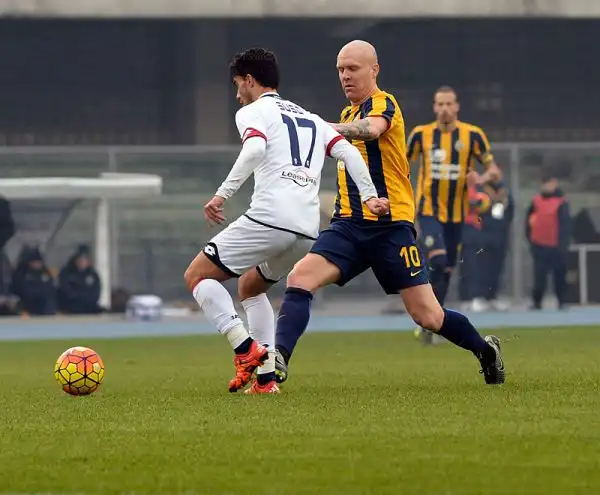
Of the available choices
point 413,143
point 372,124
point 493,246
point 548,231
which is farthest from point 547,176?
point 372,124

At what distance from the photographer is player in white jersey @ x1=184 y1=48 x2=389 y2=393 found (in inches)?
356

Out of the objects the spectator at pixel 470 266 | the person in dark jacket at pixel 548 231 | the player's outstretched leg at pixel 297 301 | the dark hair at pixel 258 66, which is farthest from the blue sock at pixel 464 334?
the person in dark jacket at pixel 548 231

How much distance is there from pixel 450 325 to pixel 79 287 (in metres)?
14.4

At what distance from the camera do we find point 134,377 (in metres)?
11.7

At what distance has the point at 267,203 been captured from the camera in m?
9.14

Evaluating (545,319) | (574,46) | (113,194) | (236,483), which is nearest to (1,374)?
(236,483)

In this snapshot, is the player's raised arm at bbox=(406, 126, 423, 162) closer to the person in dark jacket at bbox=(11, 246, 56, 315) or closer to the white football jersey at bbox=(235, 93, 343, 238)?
the white football jersey at bbox=(235, 93, 343, 238)

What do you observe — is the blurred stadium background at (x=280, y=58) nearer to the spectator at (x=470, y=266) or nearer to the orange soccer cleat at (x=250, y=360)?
the spectator at (x=470, y=266)

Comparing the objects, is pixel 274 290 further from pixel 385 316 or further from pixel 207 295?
pixel 207 295

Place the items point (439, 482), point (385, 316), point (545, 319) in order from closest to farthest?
point (439, 482) → point (545, 319) → point (385, 316)

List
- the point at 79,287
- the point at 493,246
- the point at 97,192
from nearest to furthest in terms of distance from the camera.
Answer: the point at 79,287, the point at 97,192, the point at 493,246

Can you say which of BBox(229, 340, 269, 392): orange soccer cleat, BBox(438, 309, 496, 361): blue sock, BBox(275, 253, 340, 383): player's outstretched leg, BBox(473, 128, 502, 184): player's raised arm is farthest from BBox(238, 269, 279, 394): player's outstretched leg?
BBox(473, 128, 502, 184): player's raised arm

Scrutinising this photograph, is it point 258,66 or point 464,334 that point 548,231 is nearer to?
point 464,334

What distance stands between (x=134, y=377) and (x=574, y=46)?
1096 inches
